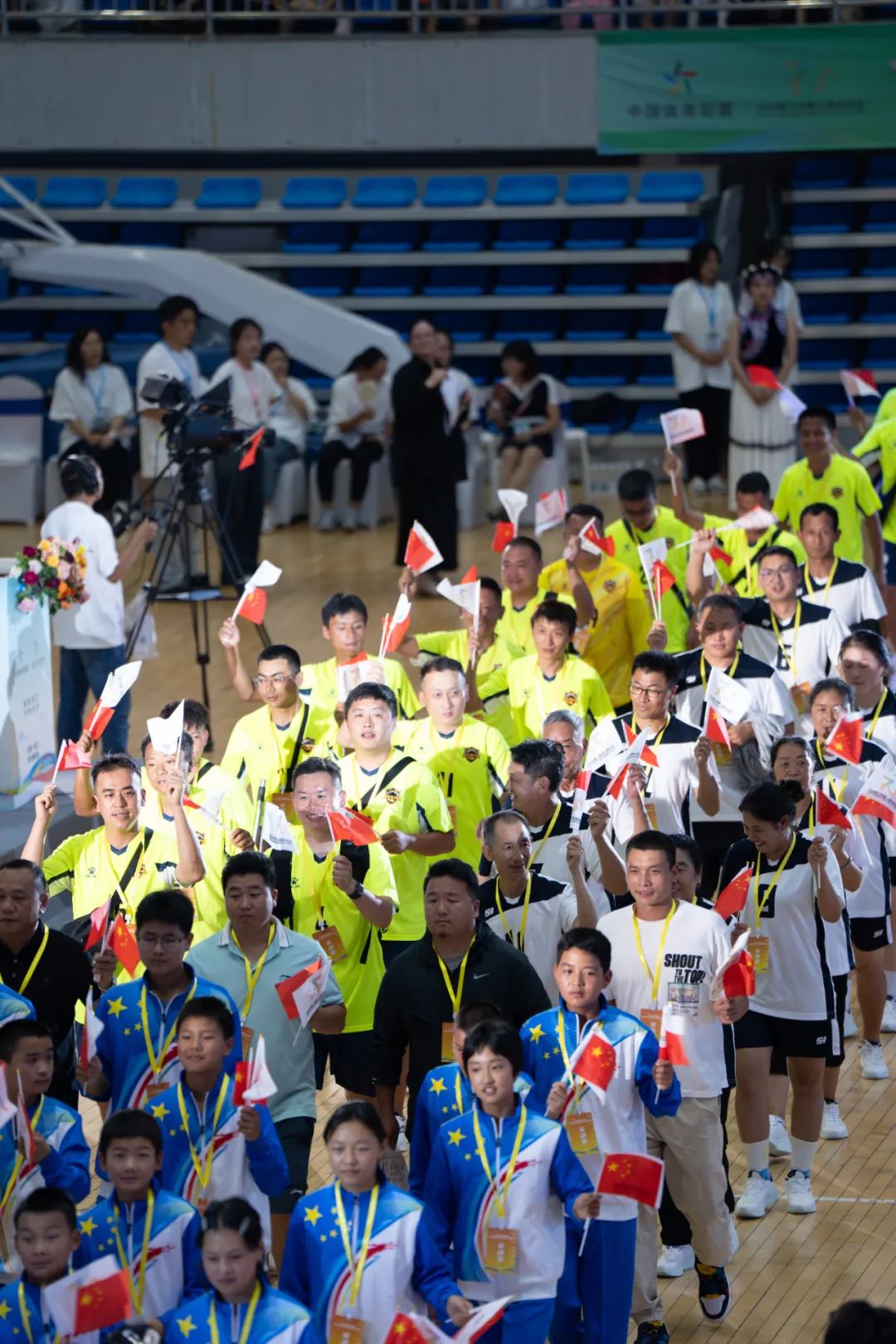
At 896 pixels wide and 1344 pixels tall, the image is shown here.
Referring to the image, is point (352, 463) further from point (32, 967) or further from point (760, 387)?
point (32, 967)

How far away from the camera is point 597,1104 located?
469 cm

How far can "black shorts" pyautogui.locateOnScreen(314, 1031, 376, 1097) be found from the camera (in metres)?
5.64

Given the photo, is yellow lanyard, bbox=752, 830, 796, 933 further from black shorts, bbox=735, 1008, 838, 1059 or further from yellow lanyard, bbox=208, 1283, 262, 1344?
yellow lanyard, bbox=208, 1283, 262, 1344

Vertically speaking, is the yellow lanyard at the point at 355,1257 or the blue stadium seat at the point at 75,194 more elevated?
the blue stadium seat at the point at 75,194

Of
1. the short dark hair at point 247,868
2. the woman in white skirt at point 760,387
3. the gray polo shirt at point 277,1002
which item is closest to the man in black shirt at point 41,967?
the gray polo shirt at point 277,1002

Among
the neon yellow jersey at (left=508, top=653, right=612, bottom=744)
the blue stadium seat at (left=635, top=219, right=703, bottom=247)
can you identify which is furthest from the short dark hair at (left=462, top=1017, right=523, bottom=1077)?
the blue stadium seat at (left=635, top=219, right=703, bottom=247)

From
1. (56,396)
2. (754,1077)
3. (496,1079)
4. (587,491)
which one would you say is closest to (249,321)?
(56,396)

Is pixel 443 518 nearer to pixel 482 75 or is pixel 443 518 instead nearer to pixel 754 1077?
pixel 482 75

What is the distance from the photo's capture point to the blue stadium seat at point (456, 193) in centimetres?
1600

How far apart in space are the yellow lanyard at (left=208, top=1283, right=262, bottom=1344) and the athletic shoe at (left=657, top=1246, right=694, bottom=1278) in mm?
1732

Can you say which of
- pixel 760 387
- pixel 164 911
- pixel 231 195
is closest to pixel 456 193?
pixel 231 195

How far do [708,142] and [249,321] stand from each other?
4321 mm

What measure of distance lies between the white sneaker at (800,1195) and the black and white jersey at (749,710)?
1252mm

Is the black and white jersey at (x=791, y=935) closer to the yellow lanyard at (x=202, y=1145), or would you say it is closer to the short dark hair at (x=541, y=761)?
the short dark hair at (x=541, y=761)
